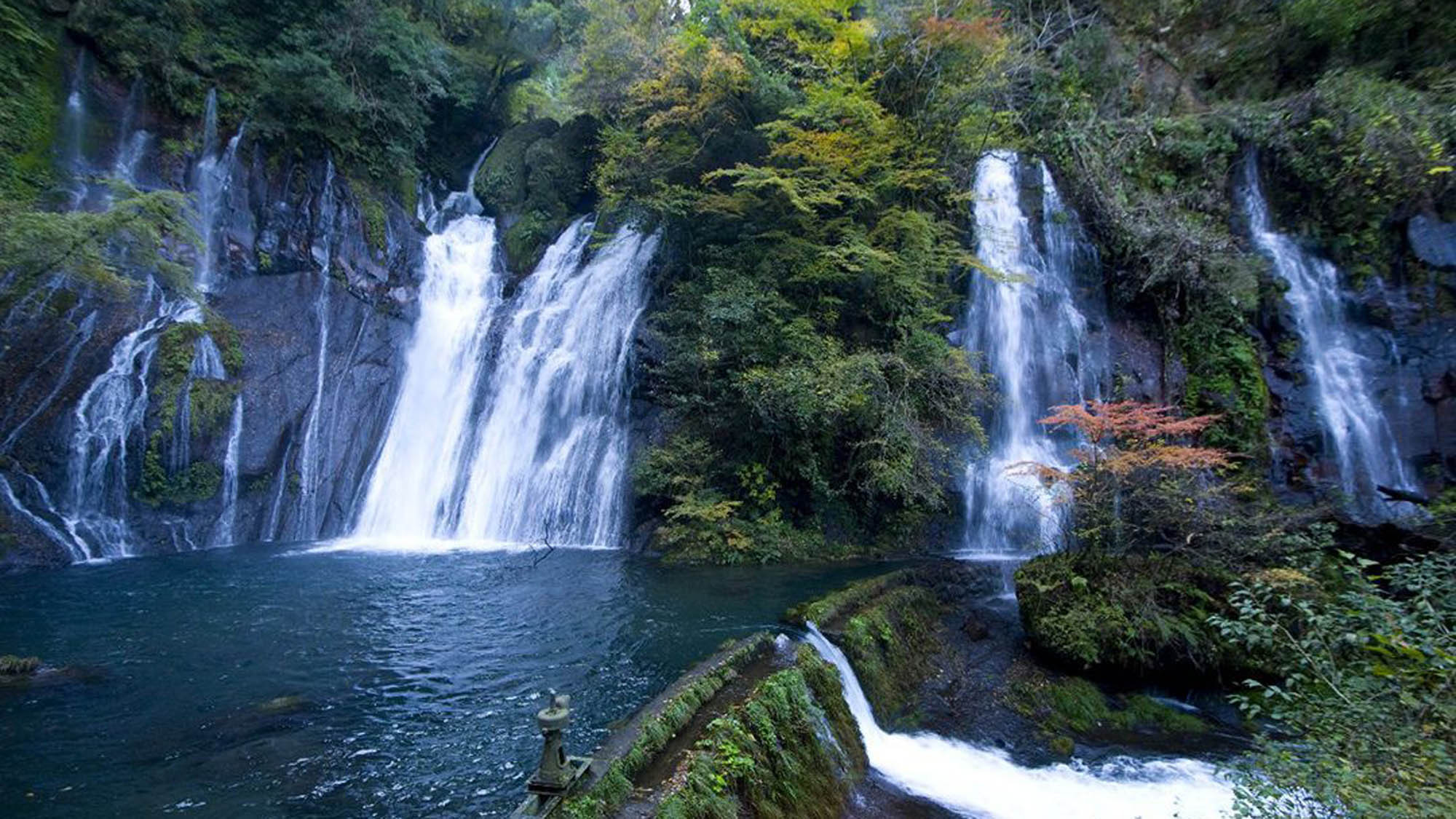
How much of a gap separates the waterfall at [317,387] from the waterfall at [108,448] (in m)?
2.84

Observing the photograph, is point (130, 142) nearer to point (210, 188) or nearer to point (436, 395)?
point (210, 188)

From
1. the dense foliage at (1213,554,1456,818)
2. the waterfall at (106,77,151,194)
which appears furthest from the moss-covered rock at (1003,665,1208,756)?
the waterfall at (106,77,151,194)

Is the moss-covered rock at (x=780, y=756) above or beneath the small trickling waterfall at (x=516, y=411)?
beneath

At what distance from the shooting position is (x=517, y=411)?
52.6 feet

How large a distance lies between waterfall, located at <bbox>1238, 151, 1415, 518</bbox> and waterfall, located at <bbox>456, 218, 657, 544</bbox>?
13875mm

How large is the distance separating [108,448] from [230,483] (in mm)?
2034

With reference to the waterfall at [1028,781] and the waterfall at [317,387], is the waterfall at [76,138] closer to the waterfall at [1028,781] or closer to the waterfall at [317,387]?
the waterfall at [317,387]

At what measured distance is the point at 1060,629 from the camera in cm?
785

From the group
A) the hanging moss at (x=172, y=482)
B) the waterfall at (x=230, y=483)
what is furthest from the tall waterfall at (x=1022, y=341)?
the hanging moss at (x=172, y=482)

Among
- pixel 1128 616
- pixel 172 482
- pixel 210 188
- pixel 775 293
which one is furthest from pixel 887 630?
pixel 210 188

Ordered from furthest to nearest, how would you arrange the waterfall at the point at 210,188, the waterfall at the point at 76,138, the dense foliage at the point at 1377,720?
the waterfall at the point at 210,188 → the waterfall at the point at 76,138 → the dense foliage at the point at 1377,720

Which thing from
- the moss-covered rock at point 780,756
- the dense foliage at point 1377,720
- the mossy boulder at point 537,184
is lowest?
the moss-covered rock at point 780,756

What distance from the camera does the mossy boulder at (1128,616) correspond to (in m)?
7.49

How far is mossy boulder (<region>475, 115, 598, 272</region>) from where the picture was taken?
66.3 feet
